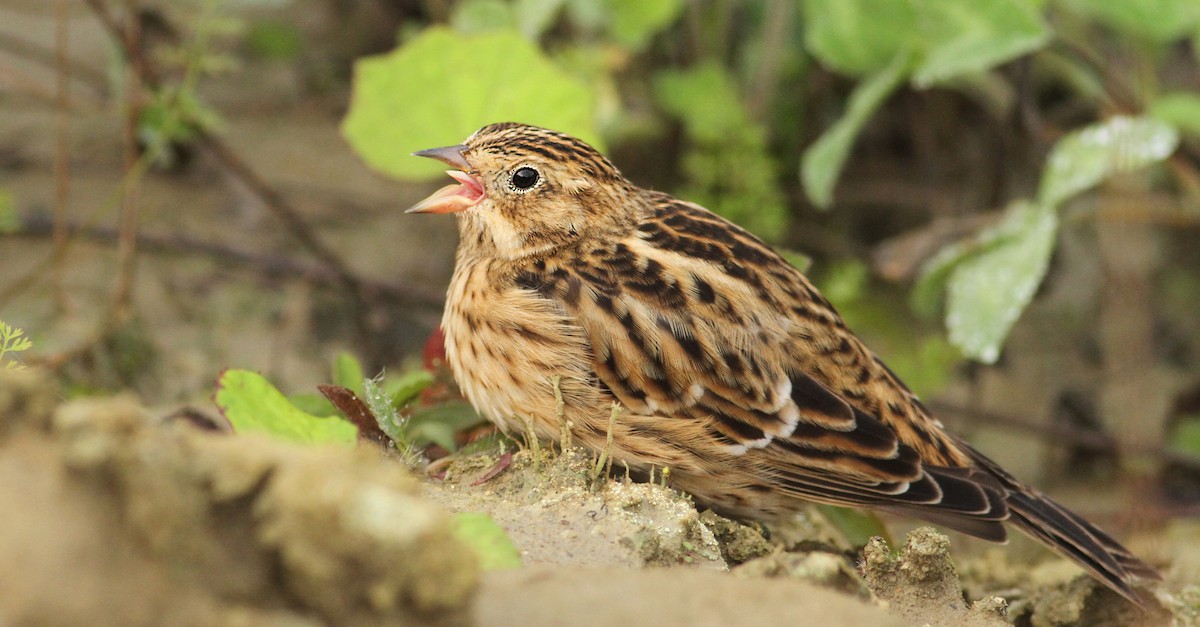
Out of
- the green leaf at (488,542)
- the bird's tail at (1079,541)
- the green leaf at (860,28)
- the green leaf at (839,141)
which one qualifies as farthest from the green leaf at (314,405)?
the green leaf at (860,28)

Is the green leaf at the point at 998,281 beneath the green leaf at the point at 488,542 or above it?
above

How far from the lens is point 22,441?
1900mm

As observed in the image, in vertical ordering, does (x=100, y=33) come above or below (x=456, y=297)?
above

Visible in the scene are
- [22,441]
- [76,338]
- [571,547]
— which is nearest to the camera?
[22,441]

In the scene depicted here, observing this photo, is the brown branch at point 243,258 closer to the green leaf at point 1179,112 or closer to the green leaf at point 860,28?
the green leaf at point 860,28

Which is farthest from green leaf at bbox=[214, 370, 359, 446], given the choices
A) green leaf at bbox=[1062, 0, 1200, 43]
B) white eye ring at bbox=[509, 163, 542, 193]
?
green leaf at bbox=[1062, 0, 1200, 43]

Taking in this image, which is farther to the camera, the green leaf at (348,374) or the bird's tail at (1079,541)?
the green leaf at (348,374)

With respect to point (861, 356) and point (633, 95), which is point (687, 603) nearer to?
point (861, 356)

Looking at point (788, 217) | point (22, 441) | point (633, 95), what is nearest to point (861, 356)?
point (22, 441)

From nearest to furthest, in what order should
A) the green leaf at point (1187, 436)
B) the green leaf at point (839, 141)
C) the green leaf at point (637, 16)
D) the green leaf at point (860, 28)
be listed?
the green leaf at point (839, 141) → the green leaf at point (860, 28) → the green leaf at point (637, 16) → the green leaf at point (1187, 436)

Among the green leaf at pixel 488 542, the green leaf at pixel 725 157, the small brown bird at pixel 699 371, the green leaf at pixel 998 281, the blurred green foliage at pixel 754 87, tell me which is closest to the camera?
the green leaf at pixel 488 542

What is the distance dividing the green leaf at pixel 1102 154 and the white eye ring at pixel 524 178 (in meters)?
2.37

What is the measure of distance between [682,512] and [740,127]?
367 cm

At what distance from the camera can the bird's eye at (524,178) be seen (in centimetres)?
389
